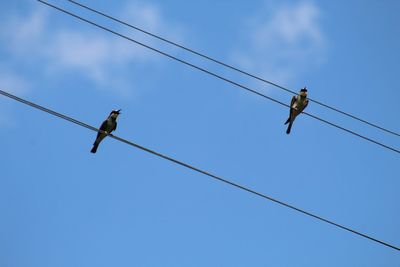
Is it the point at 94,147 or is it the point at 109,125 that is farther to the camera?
the point at 109,125

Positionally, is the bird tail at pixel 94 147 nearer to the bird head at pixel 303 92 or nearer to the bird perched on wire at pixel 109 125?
the bird perched on wire at pixel 109 125

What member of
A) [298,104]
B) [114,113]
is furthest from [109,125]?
[298,104]

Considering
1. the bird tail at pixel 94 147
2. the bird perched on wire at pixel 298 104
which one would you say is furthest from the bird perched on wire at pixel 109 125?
the bird perched on wire at pixel 298 104

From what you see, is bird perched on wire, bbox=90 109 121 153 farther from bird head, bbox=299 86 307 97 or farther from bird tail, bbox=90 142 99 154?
bird head, bbox=299 86 307 97

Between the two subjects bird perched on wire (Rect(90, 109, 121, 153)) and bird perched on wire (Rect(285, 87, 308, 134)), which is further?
bird perched on wire (Rect(285, 87, 308, 134))

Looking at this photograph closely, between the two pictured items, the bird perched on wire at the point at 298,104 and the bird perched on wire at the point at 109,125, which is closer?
the bird perched on wire at the point at 109,125

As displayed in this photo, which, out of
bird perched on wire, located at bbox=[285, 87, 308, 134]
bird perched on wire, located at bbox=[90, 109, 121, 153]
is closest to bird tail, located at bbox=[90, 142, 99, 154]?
bird perched on wire, located at bbox=[90, 109, 121, 153]

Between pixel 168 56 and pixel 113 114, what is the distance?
5796 millimetres

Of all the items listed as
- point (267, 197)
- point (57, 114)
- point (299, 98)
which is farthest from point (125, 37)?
point (299, 98)

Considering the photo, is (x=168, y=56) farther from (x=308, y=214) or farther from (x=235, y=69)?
(x=308, y=214)

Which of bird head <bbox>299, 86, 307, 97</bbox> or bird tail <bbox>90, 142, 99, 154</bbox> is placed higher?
bird head <bbox>299, 86, 307, 97</bbox>

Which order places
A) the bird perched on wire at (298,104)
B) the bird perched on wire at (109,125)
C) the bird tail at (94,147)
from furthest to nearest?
1. the bird perched on wire at (298,104)
2. the bird perched on wire at (109,125)
3. the bird tail at (94,147)

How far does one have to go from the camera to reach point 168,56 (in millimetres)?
10531

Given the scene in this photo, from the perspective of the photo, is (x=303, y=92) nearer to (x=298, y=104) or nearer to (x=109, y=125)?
(x=298, y=104)
